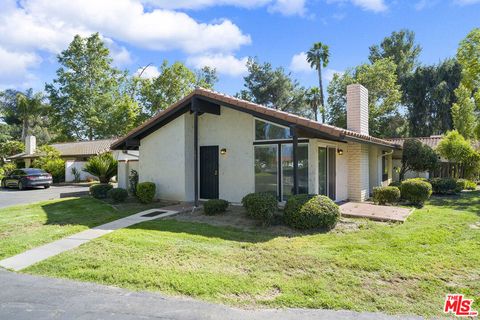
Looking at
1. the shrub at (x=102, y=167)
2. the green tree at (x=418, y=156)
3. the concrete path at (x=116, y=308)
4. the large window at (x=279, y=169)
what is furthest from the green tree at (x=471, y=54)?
the shrub at (x=102, y=167)

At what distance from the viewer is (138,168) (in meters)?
14.6

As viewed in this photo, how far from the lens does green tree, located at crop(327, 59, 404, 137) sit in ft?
106

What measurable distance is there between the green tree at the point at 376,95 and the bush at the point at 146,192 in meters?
26.5

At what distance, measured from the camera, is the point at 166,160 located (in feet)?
43.3

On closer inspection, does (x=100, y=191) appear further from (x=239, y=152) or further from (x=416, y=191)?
(x=416, y=191)

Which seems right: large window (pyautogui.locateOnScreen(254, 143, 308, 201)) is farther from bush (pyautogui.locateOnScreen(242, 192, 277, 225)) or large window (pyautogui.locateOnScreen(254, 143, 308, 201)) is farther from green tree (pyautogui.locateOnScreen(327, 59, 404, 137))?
green tree (pyautogui.locateOnScreen(327, 59, 404, 137))

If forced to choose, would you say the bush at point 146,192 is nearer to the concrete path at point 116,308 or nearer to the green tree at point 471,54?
the concrete path at point 116,308

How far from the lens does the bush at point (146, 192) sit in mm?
12664

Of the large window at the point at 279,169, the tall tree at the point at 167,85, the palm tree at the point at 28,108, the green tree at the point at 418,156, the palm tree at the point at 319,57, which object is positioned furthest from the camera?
the palm tree at the point at 28,108

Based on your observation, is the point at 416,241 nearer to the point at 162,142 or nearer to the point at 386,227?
the point at 386,227

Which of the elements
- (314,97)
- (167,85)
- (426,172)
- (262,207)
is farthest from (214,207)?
(314,97)

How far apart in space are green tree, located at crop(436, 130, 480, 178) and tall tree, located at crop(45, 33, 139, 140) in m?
30.7

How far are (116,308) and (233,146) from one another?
8.31 metres

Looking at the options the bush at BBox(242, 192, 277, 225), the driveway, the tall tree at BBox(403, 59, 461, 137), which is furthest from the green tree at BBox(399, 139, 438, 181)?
the tall tree at BBox(403, 59, 461, 137)
